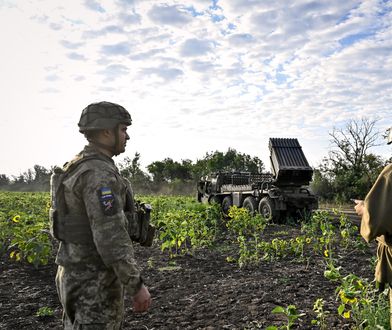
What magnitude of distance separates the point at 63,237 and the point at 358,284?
2.34 m

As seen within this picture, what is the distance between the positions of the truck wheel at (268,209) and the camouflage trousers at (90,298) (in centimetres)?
1015

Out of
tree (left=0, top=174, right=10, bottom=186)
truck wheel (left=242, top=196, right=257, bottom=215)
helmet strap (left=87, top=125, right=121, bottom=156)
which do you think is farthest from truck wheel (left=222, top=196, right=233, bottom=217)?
tree (left=0, top=174, right=10, bottom=186)

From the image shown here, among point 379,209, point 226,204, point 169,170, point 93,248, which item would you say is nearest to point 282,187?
point 226,204

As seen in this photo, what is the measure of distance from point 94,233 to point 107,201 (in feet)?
0.63

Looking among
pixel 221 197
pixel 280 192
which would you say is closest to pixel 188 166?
pixel 221 197

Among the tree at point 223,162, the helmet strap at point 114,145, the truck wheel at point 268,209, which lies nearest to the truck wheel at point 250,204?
the truck wheel at point 268,209

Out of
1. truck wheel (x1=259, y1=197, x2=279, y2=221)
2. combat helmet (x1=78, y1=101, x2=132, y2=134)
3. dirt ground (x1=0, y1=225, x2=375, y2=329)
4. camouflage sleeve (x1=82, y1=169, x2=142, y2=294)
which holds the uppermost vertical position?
combat helmet (x1=78, y1=101, x2=132, y2=134)

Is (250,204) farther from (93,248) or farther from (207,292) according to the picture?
(93,248)

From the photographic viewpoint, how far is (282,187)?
13102 millimetres

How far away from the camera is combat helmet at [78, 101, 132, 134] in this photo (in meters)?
2.51

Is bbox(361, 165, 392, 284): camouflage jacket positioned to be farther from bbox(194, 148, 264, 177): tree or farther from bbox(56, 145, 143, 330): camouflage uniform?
bbox(194, 148, 264, 177): tree

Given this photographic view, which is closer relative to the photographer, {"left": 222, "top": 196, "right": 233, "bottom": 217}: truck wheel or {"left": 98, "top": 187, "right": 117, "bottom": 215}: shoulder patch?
{"left": 98, "top": 187, "right": 117, "bottom": 215}: shoulder patch

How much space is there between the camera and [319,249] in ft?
23.8

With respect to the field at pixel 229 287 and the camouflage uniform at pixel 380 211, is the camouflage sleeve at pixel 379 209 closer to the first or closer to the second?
the camouflage uniform at pixel 380 211
